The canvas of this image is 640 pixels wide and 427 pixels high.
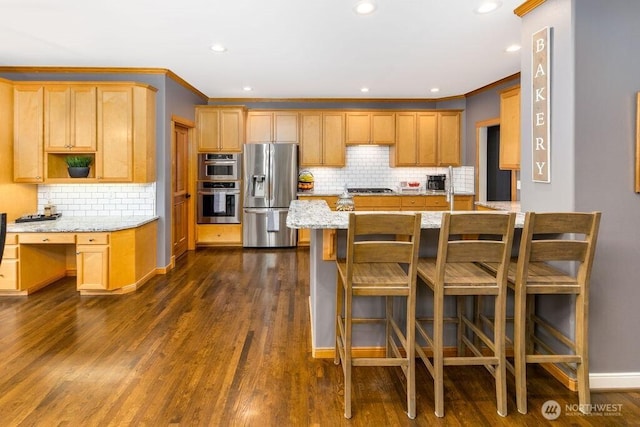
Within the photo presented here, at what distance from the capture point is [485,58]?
4.48m

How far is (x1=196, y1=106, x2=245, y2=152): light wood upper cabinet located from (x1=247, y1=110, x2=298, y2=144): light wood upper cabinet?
240 millimetres

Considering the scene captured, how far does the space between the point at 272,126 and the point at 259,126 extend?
0.71 feet

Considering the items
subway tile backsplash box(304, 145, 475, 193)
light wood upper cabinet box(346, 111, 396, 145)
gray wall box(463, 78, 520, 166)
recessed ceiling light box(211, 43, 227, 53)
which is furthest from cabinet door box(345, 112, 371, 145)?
recessed ceiling light box(211, 43, 227, 53)

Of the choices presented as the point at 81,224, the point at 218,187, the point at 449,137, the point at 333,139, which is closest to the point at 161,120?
the point at 81,224

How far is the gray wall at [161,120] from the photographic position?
4.80 m

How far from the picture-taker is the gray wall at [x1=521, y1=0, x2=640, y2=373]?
2.35 meters

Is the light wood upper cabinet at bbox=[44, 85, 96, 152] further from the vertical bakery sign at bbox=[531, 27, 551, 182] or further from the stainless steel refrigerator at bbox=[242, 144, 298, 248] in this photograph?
the vertical bakery sign at bbox=[531, 27, 551, 182]

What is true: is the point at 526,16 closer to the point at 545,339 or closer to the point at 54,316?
the point at 545,339

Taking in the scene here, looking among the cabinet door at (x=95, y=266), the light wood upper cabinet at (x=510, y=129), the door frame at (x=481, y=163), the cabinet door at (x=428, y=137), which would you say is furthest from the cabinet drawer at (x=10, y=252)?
the door frame at (x=481, y=163)

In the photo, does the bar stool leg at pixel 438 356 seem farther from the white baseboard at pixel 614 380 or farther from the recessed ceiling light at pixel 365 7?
the recessed ceiling light at pixel 365 7

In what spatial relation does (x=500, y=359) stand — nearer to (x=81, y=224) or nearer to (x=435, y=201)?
(x=81, y=224)

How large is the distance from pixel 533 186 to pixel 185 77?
444cm

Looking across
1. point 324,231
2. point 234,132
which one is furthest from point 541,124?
point 234,132

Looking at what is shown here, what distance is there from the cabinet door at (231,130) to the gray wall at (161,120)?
46.2 inches
